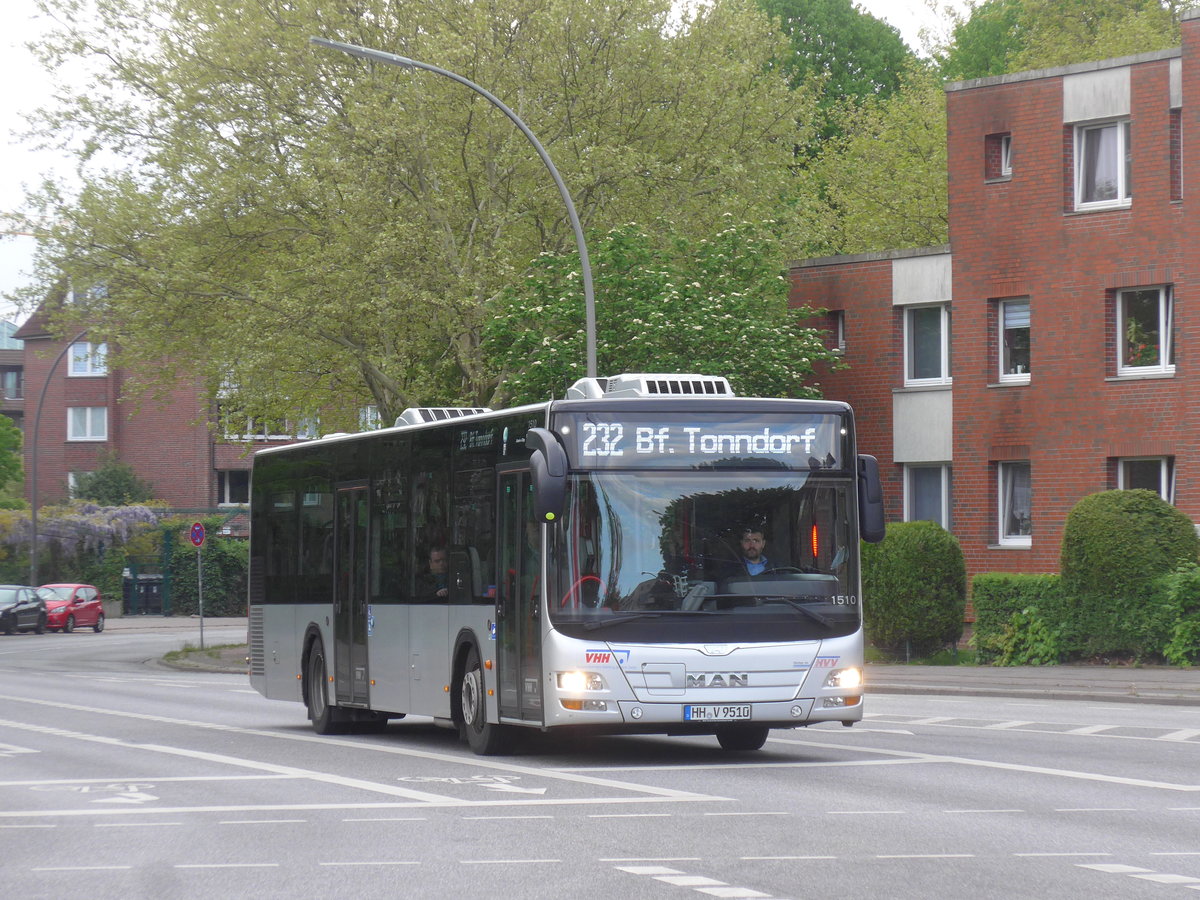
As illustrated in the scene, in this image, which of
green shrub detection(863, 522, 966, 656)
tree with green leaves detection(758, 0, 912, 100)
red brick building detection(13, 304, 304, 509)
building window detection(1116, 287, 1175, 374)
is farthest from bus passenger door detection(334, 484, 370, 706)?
red brick building detection(13, 304, 304, 509)

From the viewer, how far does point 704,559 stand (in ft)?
48.6

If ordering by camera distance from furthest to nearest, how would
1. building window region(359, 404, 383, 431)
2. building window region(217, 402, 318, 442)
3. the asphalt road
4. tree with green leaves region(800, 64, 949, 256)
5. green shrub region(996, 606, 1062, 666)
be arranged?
tree with green leaves region(800, 64, 949, 256) < building window region(359, 404, 383, 431) < building window region(217, 402, 318, 442) < green shrub region(996, 606, 1062, 666) < the asphalt road

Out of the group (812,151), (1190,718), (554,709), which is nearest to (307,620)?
(554,709)

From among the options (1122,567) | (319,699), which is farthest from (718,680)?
(1122,567)

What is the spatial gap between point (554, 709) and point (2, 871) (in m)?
5.61

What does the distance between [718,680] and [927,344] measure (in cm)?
2222

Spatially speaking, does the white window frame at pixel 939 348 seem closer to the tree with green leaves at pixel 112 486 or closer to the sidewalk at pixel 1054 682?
the sidewalk at pixel 1054 682

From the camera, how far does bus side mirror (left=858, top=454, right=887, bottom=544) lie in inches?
585

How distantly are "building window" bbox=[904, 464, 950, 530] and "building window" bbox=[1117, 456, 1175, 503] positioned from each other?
12.7 ft

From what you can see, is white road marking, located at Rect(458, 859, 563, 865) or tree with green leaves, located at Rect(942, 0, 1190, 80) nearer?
white road marking, located at Rect(458, 859, 563, 865)

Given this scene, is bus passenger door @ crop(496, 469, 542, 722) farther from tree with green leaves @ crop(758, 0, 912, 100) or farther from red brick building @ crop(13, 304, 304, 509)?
red brick building @ crop(13, 304, 304, 509)

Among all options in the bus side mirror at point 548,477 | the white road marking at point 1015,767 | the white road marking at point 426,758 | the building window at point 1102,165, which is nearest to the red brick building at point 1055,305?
the building window at point 1102,165

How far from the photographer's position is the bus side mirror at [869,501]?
48.8 ft

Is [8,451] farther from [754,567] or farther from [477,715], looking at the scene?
[754,567]
